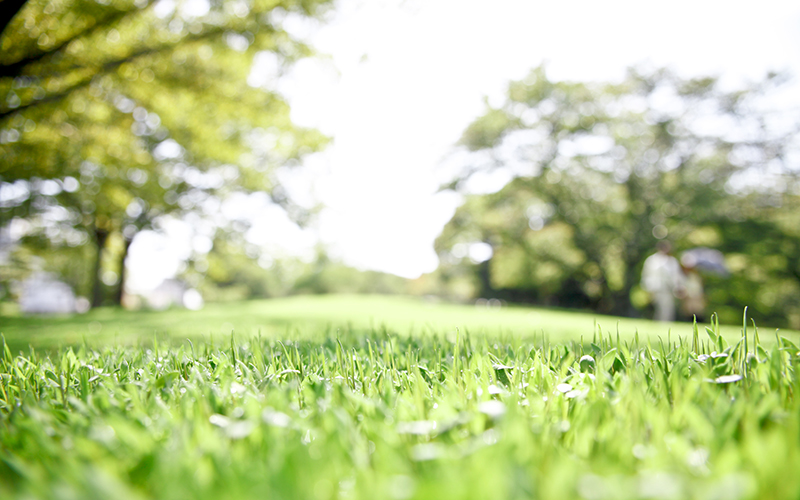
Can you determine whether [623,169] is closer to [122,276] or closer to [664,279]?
[664,279]

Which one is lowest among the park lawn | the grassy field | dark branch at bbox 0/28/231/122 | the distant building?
the distant building

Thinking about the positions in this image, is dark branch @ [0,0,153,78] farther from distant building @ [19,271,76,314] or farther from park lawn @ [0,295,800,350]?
distant building @ [19,271,76,314]

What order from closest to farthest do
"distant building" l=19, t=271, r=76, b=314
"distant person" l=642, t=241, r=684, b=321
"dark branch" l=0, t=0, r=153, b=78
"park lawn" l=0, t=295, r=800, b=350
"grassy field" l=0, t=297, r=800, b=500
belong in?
"grassy field" l=0, t=297, r=800, b=500 < "park lawn" l=0, t=295, r=800, b=350 < "dark branch" l=0, t=0, r=153, b=78 < "distant person" l=642, t=241, r=684, b=321 < "distant building" l=19, t=271, r=76, b=314

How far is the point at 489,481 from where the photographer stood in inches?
33.2

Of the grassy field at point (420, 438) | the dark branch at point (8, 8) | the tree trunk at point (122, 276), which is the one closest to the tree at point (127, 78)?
the dark branch at point (8, 8)

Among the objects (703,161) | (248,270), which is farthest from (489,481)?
(248,270)

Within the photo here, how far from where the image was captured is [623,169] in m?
23.3

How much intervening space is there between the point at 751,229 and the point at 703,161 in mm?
4881

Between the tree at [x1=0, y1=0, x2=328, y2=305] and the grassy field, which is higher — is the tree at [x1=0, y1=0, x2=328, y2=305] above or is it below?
above

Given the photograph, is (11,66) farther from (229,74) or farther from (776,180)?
(776,180)

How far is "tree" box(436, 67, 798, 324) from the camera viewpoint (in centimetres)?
2194

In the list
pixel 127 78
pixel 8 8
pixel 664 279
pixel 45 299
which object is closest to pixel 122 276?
pixel 127 78

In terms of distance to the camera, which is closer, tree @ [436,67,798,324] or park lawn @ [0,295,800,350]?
park lawn @ [0,295,800,350]

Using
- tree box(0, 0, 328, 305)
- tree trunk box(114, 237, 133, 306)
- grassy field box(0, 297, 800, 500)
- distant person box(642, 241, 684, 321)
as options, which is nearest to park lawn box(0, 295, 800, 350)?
grassy field box(0, 297, 800, 500)
